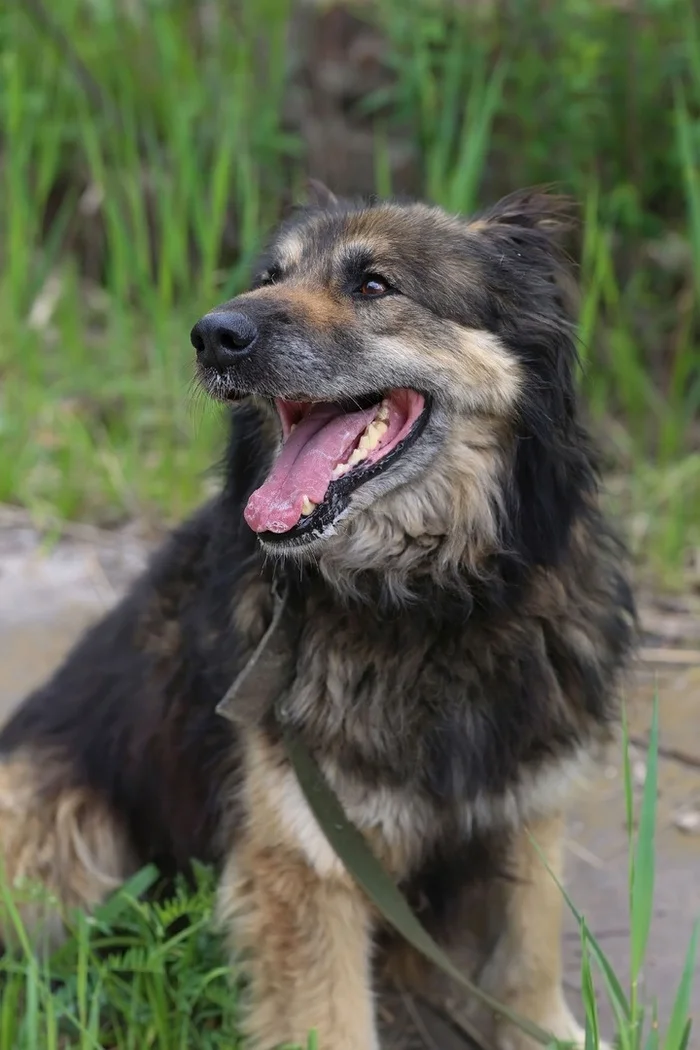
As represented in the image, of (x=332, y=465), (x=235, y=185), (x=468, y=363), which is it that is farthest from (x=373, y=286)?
(x=235, y=185)

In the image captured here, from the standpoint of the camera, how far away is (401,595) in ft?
6.55

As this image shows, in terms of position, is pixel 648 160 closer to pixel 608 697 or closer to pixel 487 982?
pixel 608 697

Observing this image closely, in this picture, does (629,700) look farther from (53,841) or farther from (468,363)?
(53,841)

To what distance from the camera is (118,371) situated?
15.0 feet

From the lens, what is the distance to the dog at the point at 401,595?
6.23 feet

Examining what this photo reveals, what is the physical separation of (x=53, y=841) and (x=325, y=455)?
40.5 inches

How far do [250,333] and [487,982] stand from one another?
4.61 feet

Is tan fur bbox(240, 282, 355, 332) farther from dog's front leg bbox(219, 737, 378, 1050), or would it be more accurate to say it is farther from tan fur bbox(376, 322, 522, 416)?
dog's front leg bbox(219, 737, 378, 1050)

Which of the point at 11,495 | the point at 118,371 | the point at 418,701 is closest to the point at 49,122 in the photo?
the point at 118,371

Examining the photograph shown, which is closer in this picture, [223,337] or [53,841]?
[223,337]

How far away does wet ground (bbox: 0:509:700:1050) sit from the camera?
2.38 metres

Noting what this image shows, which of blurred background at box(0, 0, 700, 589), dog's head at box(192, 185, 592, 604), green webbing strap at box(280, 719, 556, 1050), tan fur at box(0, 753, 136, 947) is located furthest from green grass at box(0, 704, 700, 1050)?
blurred background at box(0, 0, 700, 589)

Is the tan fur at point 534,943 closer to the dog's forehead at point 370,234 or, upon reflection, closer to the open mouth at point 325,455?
the open mouth at point 325,455

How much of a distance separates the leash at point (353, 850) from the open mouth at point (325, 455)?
0.28 m
